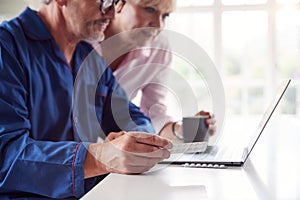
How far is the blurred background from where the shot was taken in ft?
14.3

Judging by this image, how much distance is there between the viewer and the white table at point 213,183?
0.62 metres

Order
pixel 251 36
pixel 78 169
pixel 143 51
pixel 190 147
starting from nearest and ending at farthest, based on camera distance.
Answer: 1. pixel 78 169
2. pixel 190 147
3. pixel 143 51
4. pixel 251 36

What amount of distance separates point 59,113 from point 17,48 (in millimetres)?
231

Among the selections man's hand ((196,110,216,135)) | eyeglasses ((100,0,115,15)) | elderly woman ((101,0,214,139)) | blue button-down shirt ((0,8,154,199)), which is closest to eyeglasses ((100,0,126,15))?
eyeglasses ((100,0,115,15))

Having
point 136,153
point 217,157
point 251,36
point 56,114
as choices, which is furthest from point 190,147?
point 251,36

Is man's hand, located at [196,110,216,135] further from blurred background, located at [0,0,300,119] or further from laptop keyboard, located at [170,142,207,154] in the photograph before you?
blurred background, located at [0,0,300,119]

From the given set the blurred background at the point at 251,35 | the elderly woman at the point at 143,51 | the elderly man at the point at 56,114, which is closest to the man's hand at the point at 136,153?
the elderly man at the point at 56,114

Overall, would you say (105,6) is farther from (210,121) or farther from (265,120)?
(265,120)

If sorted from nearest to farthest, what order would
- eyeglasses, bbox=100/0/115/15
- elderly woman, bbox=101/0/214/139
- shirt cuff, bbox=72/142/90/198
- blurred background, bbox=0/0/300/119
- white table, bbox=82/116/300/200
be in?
white table, bbox=82/116/300/200 → shirt cuff, bbox=72/142/90/198 → eyeglasses, bbox=100/0/115/15 → elderly woman, bbox=101/0/214/139 → blurred background, bbox=0/0/300/119

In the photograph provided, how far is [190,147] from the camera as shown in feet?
3.29

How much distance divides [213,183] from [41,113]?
63cm

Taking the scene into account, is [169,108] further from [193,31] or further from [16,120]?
[193,31]

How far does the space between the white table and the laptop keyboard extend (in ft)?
0.35

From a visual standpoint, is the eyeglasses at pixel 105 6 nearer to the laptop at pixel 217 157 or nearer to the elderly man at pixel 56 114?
the elderly man at pixel 56 114
